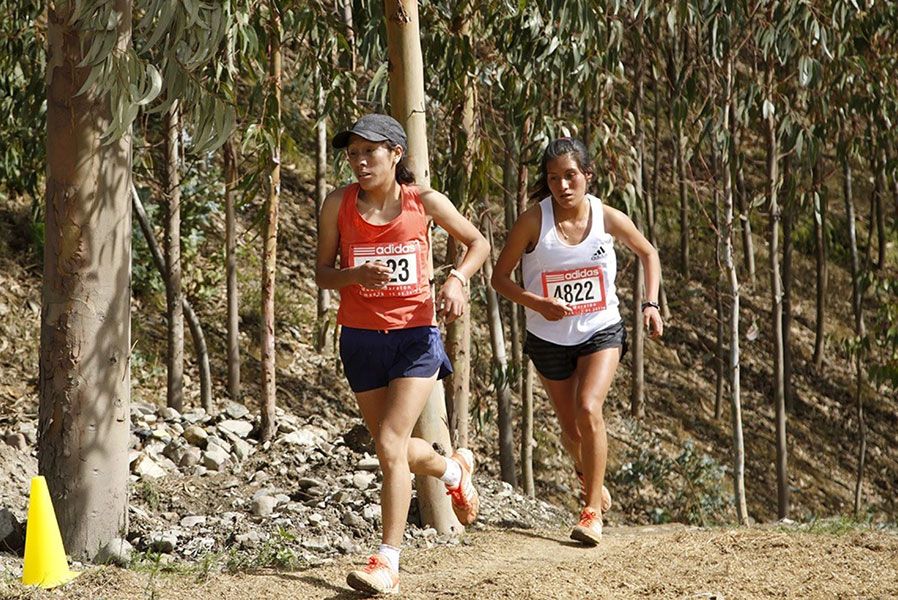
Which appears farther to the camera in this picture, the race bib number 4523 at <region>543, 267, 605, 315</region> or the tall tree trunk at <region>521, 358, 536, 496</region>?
the tall tree trunk at <region>521, 358, 536, 496</region>

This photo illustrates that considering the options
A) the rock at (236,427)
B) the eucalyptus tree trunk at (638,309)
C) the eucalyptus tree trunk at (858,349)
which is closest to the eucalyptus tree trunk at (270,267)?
the rock at (236,427)

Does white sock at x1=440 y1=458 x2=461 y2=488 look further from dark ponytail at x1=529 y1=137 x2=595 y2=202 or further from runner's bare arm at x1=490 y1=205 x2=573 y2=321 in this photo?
dark ponytail at x1=529 y1=137 x2=595 y2=202

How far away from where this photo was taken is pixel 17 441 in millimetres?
7586

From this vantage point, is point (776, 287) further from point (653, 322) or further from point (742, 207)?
point (653, 322)

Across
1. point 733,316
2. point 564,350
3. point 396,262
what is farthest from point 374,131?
point 733,316

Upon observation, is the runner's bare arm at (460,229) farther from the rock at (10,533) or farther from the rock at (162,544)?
the rock at (10,533)

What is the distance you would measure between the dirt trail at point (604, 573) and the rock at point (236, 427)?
2763 mm

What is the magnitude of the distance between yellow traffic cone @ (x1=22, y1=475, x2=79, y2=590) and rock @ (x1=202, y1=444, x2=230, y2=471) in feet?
8.82

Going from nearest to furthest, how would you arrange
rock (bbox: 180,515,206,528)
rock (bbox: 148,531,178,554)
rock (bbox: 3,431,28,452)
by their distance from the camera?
1. rock (bbox: 148,531,178,554)
2. rock (bbox: 180,515,206,528)
3. rock (bbox: 3,431,28,452)

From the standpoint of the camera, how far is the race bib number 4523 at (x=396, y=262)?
4957 mm

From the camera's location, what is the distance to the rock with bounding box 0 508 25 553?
5.67 meters

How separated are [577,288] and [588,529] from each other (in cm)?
115

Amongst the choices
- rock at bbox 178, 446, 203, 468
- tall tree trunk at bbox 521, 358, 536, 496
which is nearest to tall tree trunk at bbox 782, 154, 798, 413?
tall tree trunk at bbox 521, 358, 536, 496

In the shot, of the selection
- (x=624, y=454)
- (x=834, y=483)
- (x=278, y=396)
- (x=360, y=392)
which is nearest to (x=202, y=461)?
(x=360, y=392)
